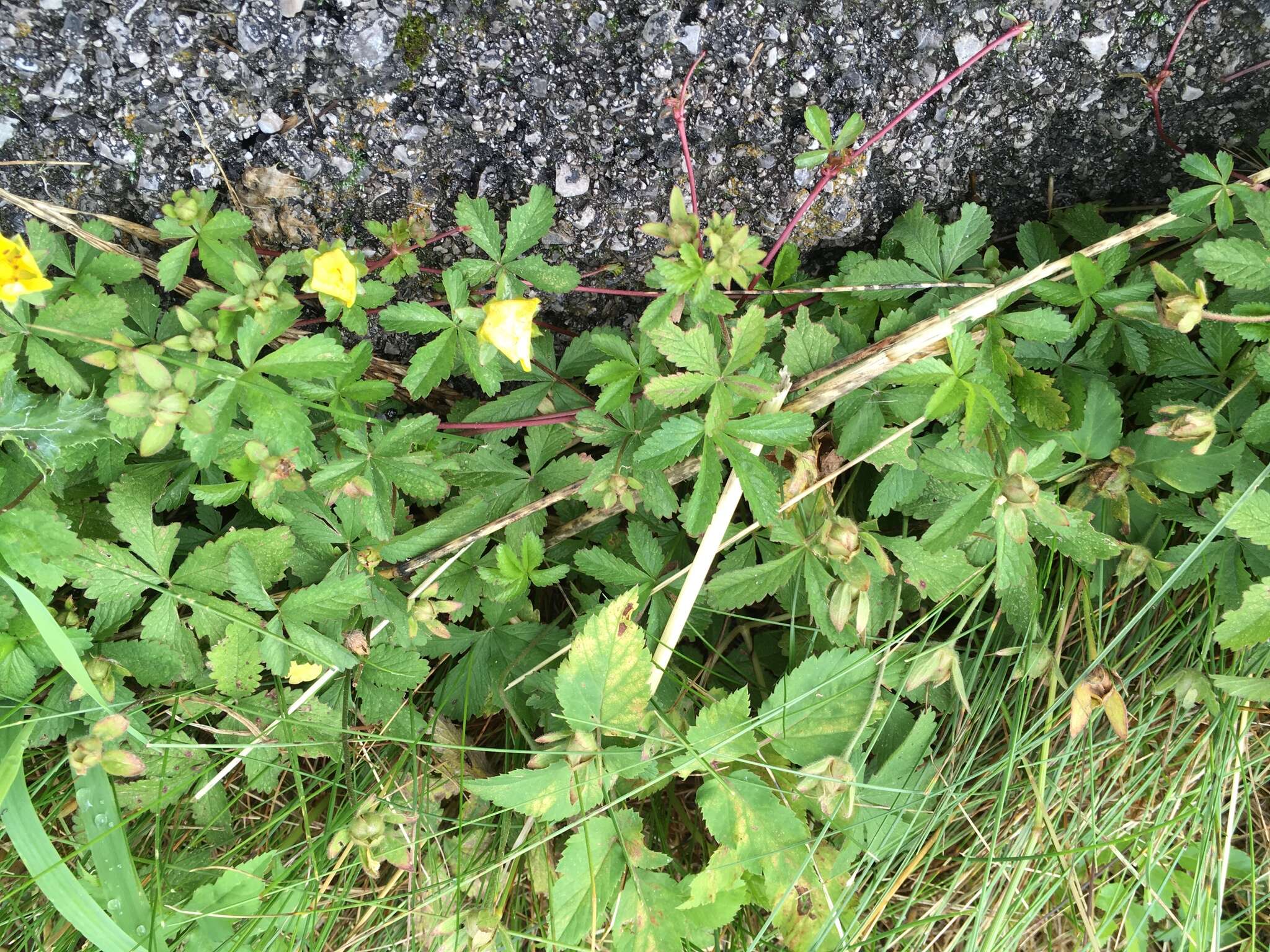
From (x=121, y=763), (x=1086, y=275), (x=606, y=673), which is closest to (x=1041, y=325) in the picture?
(x=1086, y=275)

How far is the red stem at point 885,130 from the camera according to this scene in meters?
1.75

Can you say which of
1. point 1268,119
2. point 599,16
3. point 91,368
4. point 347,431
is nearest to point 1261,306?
point 1268,119

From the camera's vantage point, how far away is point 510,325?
5.18ft

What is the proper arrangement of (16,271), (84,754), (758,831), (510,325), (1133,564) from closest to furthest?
(16,271) < (510,325) < (84,754) < (758,831) < (1133,564)

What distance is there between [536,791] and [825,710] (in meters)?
0.64

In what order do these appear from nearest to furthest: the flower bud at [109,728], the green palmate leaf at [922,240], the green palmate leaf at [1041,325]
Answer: the flower bud at [109,728]
the green palmate leaf at [1041,325]
the green palmate leaf at [922,240]

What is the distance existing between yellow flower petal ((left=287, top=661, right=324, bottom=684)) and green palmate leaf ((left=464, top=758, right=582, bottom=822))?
41 cm

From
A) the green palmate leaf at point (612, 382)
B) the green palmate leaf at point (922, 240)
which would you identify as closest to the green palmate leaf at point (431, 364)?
the green palmate leaf at point (612, 382)

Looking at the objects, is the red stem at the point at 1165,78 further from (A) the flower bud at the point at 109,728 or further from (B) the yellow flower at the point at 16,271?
(A) the flower bud at the point at 109,728

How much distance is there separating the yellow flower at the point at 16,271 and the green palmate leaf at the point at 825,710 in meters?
1.58

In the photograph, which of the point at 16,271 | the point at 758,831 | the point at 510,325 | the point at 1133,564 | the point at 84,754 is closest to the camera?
the point at 16,271

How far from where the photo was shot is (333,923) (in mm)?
1979

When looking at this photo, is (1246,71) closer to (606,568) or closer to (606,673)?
(606,568)

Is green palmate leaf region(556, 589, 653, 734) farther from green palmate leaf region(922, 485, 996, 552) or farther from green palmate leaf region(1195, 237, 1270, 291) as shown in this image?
green palmate leaf region(1195, 237, 1270, 291)
